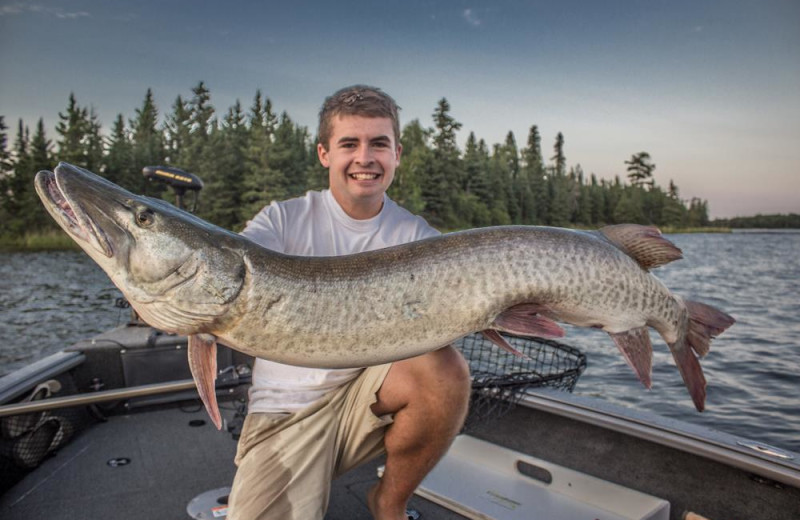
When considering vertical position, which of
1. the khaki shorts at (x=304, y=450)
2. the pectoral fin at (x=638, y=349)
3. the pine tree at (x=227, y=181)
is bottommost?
the khaki shorts at (x=304, y=450)

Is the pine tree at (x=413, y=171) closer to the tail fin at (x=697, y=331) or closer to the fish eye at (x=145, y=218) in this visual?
the tail fin at (x=697, y=331)

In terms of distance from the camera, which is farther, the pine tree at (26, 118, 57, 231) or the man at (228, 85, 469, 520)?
the pine tree at (26, 118, 57, 231)

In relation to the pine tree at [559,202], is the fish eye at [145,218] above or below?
below

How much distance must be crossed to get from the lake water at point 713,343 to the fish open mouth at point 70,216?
26.9ft

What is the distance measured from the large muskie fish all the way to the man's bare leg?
1.35 ft

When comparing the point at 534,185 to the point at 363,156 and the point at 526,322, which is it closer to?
the point at 363,156

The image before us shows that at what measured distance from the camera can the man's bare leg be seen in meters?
2.38

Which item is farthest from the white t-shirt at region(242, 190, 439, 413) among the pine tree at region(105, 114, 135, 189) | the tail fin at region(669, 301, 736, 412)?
the pine tree at region(105, 114, 135, 189)

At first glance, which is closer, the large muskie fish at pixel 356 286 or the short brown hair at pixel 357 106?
the large muskie fish at pixel 356 286

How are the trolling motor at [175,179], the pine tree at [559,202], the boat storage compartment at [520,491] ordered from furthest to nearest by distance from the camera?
the pine tree at [559,202] < the trolling motor at [175,179] < the boat storage compartment at [520,491]

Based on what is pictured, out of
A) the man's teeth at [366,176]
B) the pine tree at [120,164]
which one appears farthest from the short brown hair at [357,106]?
the pine tree at [120,164]

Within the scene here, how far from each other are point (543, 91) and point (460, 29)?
5470mm

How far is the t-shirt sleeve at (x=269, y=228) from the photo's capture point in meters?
2.36

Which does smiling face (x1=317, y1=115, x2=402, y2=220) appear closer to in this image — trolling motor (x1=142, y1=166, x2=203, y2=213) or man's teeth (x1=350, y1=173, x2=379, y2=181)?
man's teeth (x1=350, y1=173, x2=379, y2=181)
